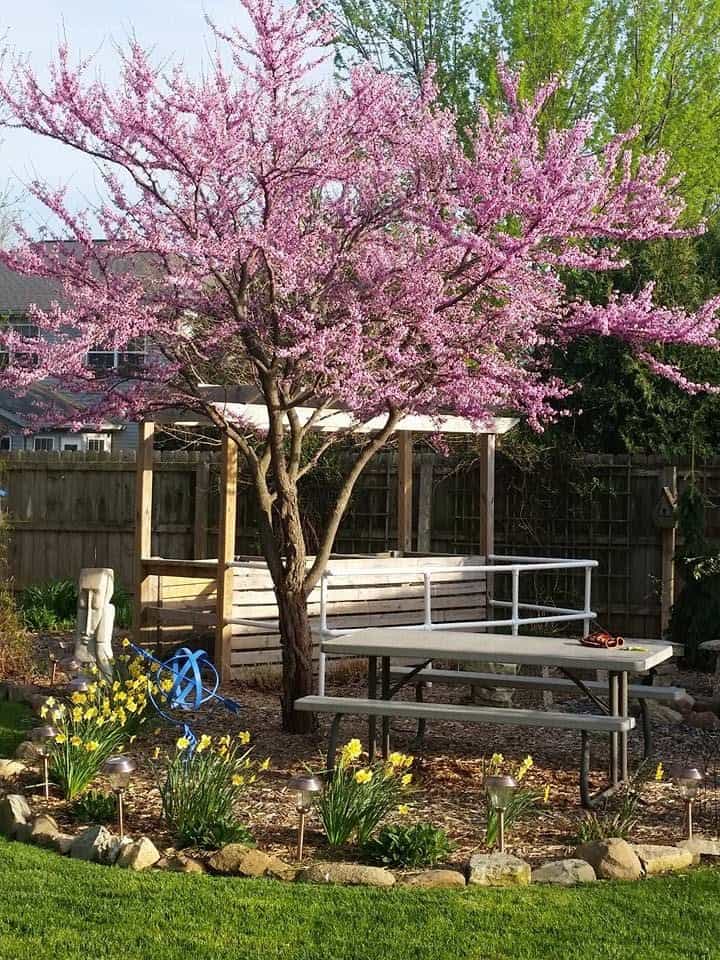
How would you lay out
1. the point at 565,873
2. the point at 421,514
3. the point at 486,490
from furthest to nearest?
1. the point at 421,514
2. the point at 486,490
3. the point at 565,873

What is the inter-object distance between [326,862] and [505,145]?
3.71 meters

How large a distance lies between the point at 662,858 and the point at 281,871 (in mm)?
1517

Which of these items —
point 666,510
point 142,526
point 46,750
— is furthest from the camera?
point 666,510

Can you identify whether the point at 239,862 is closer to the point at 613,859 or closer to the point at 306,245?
the point at 613,859

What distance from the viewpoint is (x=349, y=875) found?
5078 mm

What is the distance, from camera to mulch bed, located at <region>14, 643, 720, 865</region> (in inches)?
230

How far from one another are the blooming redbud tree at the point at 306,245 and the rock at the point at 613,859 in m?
2.63

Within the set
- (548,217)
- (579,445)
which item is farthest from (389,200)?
(579,445)

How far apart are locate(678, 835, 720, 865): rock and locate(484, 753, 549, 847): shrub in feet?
2.37

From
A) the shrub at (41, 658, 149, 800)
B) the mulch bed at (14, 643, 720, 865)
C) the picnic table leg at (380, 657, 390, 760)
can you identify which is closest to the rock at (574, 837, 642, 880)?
the mulch bed at (14, 643, 720, 865)

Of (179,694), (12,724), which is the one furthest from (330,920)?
(12,724)

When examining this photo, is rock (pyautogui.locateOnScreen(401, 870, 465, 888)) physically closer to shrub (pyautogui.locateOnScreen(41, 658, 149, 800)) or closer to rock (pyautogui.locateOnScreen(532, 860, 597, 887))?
rock (pyautogui.locateOnScreen(532, 860, 597, 887))

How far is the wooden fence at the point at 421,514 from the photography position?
13.0m

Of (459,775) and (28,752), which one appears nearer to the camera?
(28,752)
